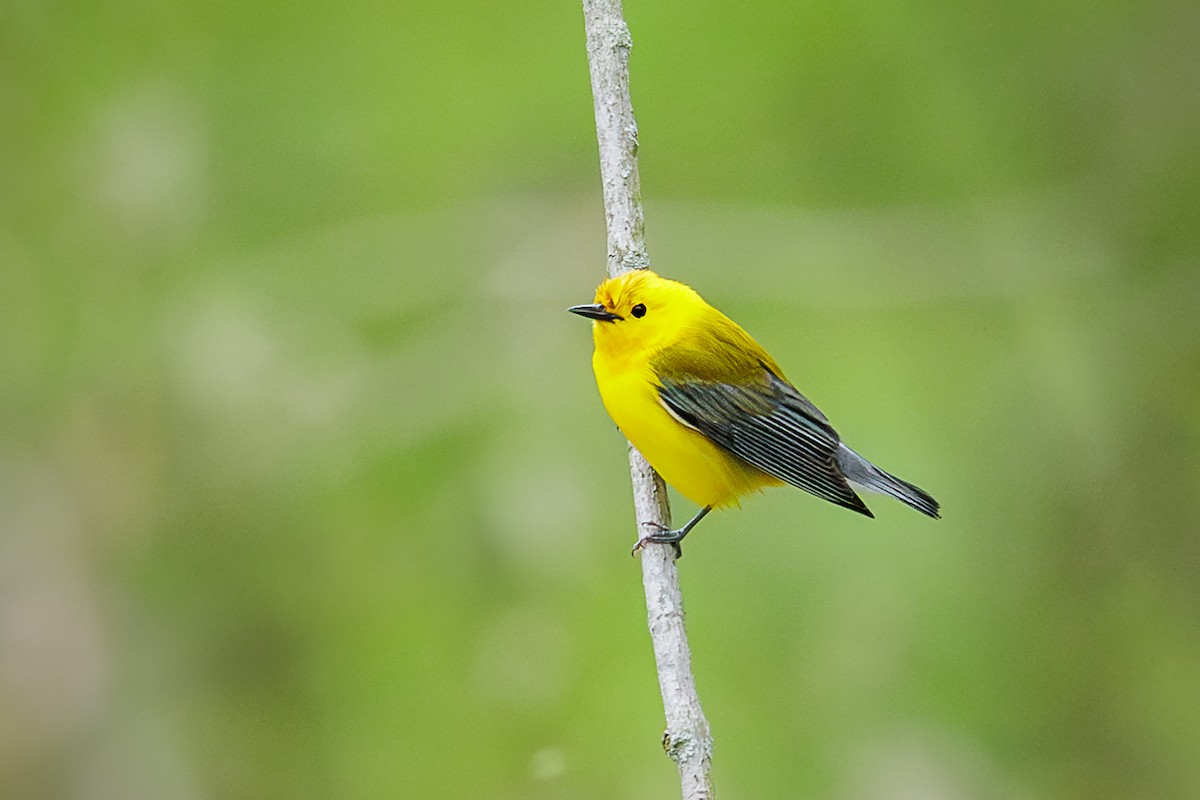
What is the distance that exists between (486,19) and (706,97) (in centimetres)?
105

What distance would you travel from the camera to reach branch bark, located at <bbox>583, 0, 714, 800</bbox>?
125 inches

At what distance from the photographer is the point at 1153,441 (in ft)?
16.6

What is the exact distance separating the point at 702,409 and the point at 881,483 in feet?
2.12

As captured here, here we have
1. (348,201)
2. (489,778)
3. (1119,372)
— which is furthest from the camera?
(348,201)

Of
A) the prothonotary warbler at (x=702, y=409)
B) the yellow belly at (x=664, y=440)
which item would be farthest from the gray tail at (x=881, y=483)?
the yellow belly at (x=664, y=440)

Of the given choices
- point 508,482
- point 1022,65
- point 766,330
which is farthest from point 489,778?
point 1022,65

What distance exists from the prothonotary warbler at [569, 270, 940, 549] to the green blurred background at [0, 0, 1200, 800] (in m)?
0.74

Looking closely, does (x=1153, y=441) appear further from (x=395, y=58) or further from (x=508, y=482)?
(x=395, y=58)

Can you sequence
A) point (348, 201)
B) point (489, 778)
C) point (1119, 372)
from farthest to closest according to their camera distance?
point (348, 201) → point (1119, 372) → point (489, 778)

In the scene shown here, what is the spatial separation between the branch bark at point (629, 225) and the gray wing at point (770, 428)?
0.79 ft

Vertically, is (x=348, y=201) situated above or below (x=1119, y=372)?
above

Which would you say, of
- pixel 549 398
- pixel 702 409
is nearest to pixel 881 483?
pixel 702 409

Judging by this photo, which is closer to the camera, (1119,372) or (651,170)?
(1119,372)

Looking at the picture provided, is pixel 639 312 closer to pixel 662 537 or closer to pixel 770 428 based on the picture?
pixel 770 428
